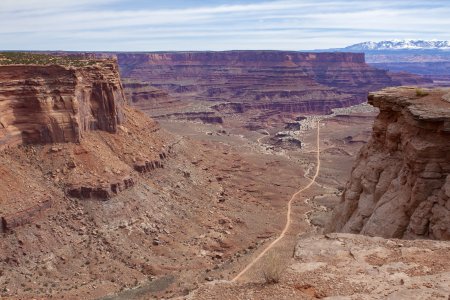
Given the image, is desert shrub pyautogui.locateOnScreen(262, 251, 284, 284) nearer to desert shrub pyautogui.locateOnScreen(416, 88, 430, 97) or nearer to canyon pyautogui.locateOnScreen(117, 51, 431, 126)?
desert shrub pyautogui.locateOnScreen(416, 88, 430, 97)

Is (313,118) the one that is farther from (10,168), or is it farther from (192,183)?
(10,168)

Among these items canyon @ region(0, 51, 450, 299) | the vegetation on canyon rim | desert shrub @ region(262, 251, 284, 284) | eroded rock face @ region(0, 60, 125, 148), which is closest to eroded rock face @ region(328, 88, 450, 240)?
canyon @ region(0, 51, 450, 299)

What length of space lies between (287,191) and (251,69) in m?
137

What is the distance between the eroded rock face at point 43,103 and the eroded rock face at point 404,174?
101 feet

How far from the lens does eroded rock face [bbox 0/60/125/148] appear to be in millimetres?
44009

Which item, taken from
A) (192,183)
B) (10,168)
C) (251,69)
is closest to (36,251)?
(10,168)

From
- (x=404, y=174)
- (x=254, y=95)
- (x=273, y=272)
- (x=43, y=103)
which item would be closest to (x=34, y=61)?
(x=43, y=103)

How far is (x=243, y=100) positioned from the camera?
6708 inches

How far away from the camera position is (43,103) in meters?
45.5

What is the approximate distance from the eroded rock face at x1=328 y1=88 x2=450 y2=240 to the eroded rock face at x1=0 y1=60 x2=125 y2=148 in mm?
30858

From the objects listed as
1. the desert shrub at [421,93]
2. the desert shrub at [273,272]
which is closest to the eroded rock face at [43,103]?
the desert shrub at [421,93]

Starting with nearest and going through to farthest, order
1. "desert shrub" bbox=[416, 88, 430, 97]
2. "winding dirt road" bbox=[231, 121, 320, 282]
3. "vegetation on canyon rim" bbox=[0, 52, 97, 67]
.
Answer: "desert shrub" bbox=[416, 88, 430, 97] < "winding dirt road" bbox=[231, 121, 320, 282] < "vegetation on canyon rim" bbox=[0, 52, 97, 67]

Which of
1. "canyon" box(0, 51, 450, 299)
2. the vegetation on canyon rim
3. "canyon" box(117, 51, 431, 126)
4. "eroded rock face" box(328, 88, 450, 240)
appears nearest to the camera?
"canyon" box(0, 51, 450, 299)

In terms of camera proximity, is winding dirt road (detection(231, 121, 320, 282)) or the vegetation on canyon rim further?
the vegetation on canyon rim
